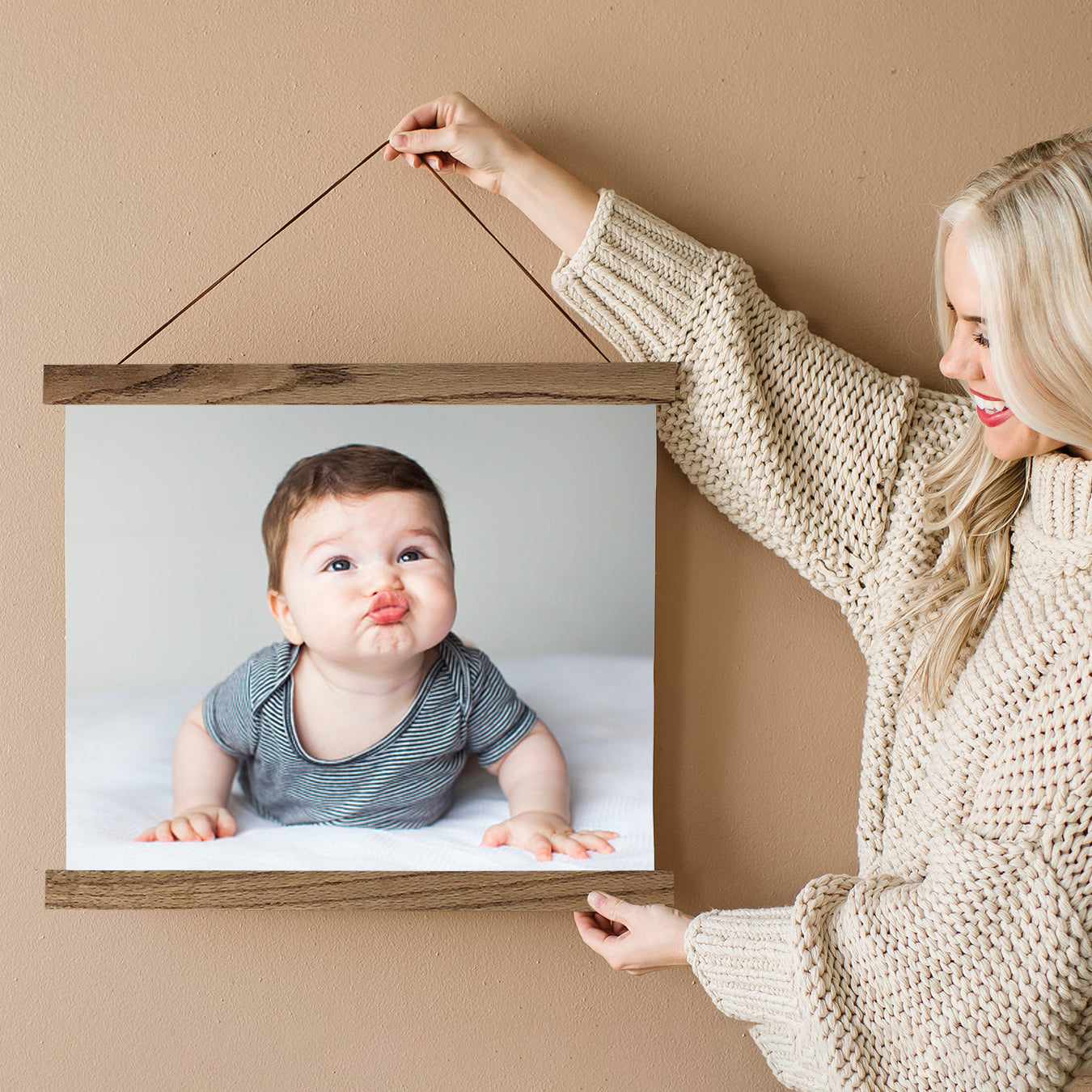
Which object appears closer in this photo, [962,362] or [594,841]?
[962,362]

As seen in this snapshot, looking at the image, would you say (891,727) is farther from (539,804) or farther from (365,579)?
(365,579)

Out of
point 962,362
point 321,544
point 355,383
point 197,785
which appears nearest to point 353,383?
point 355,383

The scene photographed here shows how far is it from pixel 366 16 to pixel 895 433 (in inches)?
23.4

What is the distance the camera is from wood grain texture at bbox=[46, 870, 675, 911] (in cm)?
83

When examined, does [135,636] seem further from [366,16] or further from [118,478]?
[366,16]

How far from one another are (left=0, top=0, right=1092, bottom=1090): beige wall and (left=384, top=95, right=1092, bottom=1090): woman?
0.07 metres

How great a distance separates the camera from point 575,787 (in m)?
0.86

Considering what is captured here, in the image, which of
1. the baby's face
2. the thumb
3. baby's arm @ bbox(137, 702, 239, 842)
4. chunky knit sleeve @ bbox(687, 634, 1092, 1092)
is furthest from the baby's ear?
chunky knit sleeve @ bbox(687, 634, 1092, 1092)

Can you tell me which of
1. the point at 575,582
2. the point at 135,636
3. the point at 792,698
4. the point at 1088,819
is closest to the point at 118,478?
the point at 135,636

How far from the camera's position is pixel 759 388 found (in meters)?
0.84

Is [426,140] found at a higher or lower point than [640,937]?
higher

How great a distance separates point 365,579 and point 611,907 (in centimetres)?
34

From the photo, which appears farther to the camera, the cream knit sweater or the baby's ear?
the baby's ear

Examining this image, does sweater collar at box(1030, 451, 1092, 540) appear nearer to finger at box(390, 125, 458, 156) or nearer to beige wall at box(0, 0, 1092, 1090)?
beige wall at box(0, 0, 1092, 1090)
